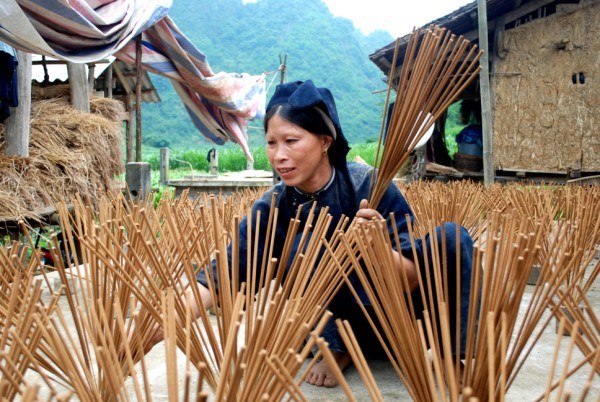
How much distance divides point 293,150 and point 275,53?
46.9 metres

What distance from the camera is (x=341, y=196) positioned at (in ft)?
5.37

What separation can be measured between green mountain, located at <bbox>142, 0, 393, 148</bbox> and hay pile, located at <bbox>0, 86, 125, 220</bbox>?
3167 centimetres

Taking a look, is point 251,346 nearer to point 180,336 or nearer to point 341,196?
point 180,336

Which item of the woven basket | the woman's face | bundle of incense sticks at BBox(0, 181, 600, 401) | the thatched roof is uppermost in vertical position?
the thatched roof

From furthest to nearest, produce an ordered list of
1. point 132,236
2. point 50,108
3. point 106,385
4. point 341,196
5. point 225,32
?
1. point 225,32
2. point 50,108
3. point 341,196
4. point 132,236
5. point 106,385

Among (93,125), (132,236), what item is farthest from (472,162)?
(132,236)

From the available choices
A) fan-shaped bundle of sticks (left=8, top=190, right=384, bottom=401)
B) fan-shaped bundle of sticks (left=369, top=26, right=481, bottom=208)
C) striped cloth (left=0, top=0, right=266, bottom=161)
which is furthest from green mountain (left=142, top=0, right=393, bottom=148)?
fan-shaped bundle of sticks (left=8, top=190, right=384, bottom=401)

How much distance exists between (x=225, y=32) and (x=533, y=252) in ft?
177

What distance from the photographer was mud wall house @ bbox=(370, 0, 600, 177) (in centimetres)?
627

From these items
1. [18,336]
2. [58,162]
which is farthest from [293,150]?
[58,162]

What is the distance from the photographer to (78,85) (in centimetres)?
426

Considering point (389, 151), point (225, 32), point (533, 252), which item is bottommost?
point (533, 252)

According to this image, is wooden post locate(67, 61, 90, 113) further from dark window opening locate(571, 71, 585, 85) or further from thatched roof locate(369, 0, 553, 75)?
dark window opening locate(571, 71, 585, 85)

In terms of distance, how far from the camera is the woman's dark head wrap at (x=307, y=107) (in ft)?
4.97
